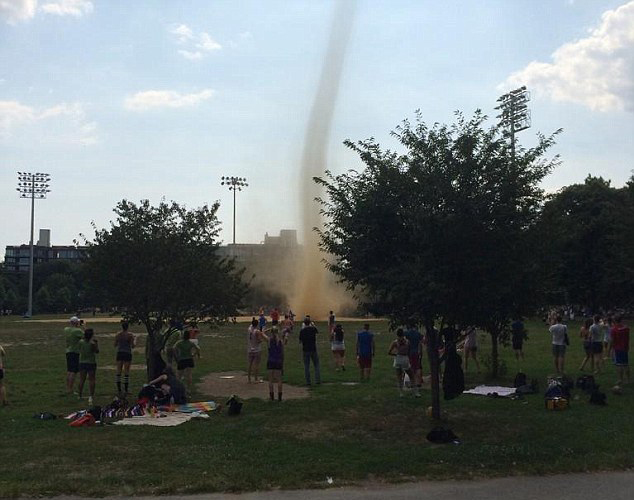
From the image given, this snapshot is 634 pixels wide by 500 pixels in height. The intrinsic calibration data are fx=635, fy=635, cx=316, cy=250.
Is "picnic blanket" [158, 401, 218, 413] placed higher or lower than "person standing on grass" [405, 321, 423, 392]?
lower

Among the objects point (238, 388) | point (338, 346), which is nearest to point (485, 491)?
point (238, 388)

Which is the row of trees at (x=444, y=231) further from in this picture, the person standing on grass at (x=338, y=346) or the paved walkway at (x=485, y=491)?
the person standing on grass at (x=338, y=346)

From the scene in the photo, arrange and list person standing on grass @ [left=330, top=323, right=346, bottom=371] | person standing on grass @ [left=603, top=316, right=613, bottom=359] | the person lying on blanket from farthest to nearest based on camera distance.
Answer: person standing on grass @ [left=330, top=323, right=346, bottom=371] < person standing on grass @ [left=603, top=316, right=613, bottom=359] < the person lying on blanket

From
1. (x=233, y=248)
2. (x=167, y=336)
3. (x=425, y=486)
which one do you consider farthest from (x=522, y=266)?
(x=233, y=248)

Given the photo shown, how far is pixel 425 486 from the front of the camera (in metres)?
7.79

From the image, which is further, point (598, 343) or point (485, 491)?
point (598, 343)

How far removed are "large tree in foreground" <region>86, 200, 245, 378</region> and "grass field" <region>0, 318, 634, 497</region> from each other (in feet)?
7.35

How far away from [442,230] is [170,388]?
701 cm

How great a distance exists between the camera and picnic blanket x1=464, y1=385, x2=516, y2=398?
585 inches

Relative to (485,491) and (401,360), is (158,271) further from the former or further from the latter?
(485,491)

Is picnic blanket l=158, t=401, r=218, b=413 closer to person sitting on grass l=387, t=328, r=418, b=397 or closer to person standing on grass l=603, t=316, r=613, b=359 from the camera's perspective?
person sitting on grass l=387, t=328, r=418, b=397

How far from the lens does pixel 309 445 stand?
32.7 feet

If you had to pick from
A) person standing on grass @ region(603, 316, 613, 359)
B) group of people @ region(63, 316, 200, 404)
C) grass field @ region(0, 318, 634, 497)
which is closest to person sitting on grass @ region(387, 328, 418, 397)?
grass field @ region(0, 318, 634, 497)

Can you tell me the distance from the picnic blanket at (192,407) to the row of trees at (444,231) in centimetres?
411
